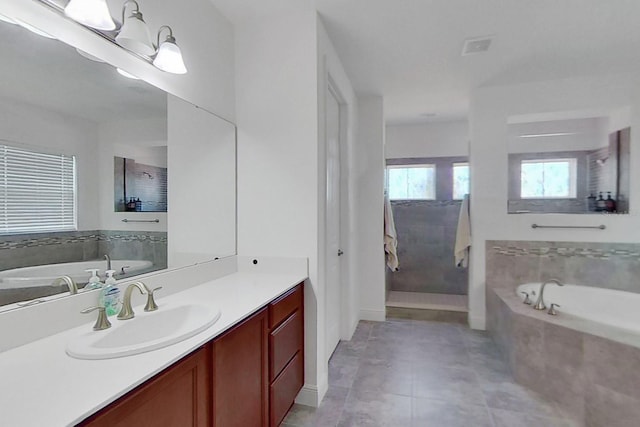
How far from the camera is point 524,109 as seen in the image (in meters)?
3.30

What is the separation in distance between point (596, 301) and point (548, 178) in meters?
1.34

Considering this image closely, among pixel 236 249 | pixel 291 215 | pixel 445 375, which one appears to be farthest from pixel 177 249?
Answer: pixel 445 375

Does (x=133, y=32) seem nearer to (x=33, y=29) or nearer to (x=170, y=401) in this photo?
(x=33, y=29)

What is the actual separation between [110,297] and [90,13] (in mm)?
1088

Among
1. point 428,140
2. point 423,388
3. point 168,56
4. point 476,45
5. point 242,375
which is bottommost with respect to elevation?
point 423,388

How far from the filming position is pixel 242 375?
4.63 ft

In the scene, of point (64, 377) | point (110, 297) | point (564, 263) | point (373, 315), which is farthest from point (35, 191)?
point (564, 263)

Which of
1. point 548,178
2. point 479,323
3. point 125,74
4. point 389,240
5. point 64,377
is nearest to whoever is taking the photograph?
point 64,377

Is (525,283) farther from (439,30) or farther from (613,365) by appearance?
(439,30)

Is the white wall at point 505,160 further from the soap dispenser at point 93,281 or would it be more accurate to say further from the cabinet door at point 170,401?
the soap dispenser at point 93,281

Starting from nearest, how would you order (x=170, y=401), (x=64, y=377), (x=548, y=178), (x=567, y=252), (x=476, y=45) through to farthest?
1. (x=64, y=377)
2. (x=170, y=401)
3. (x=476, y=45)
4. (x=567, y=252)
5. (x=548, y=178)

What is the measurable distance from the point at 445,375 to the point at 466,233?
1.56m

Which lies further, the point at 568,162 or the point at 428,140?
the point at 428,140

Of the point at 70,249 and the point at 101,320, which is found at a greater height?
the point at 70,249
